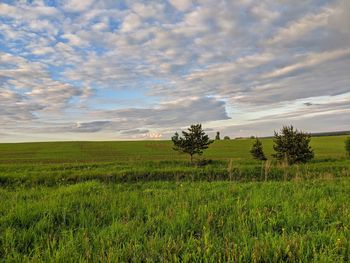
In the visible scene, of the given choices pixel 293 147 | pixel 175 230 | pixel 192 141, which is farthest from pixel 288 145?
pixel 175 230

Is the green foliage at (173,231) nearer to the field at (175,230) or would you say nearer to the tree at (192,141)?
the field at (175,230)

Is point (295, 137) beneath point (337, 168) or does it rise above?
above

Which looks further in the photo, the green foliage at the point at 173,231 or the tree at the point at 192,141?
the tree at the point at 192,141

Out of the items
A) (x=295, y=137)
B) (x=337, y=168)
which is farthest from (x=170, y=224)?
(x=295, y=137)

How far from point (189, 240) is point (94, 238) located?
4.49ft

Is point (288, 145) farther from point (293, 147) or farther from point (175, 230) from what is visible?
point (175, 230)

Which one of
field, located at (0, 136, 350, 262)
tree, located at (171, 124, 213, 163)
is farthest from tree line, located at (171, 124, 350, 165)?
field, located at (0, 136, 350, 262)

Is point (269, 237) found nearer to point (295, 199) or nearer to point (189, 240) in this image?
point (189, 240)

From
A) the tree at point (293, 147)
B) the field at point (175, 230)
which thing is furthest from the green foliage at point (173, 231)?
the tree at point (293, 147)

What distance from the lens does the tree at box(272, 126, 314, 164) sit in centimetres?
2727

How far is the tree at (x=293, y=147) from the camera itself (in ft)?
89.5

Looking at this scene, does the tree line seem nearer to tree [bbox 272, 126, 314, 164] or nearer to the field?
tree [bbox 272, 126, 314, 164]

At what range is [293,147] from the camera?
89.9 ft

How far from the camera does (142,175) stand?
20.7 meters
